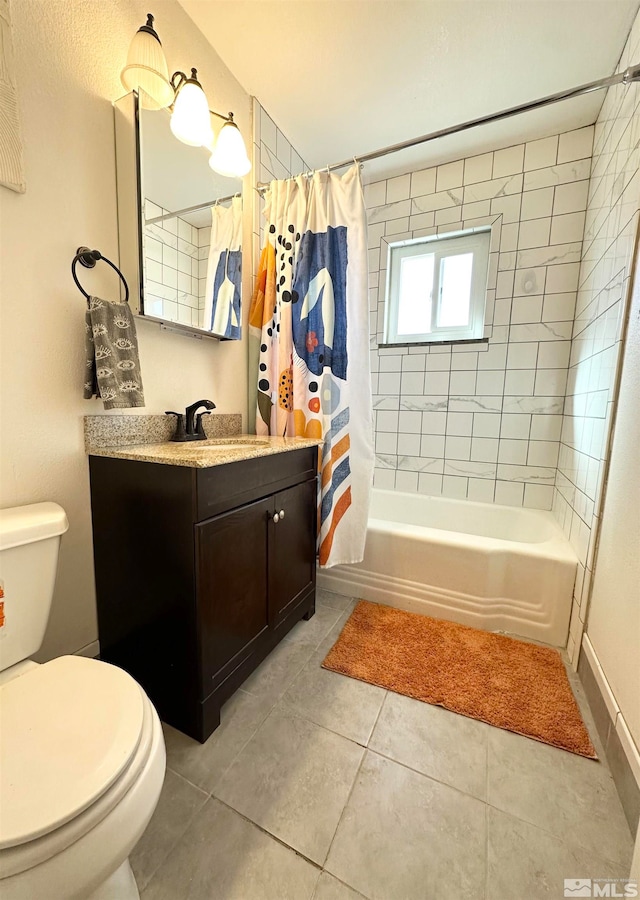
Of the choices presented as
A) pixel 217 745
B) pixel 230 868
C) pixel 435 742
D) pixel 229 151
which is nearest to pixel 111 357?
pixel 229 151

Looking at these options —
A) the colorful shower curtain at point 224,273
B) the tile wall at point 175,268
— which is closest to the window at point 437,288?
the colorful shower curtain at point 224,273

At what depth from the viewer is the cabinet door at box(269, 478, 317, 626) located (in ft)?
4.33

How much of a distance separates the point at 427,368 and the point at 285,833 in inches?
88.3

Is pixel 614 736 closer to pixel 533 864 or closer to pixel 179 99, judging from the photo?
pixel 533 864

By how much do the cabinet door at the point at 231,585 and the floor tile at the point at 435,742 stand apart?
20.4 inches

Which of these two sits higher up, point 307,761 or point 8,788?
point 8,788

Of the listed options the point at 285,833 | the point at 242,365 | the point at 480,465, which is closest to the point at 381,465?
Answer: the point at 480,465

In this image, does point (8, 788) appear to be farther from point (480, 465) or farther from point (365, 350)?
point (480, 465)

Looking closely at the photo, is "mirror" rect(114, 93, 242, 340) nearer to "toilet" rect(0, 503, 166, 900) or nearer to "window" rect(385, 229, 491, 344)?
"toilet" rect(0, 503, 166, 900)

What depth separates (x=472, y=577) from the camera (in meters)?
1.63

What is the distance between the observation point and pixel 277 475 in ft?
4.26

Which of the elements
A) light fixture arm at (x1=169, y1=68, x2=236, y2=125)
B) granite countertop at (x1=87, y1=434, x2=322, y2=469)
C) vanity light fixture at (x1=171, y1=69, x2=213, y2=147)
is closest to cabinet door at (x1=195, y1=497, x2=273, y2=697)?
granite countertop at (x1=87, y1=434, x2=322, y2=469)

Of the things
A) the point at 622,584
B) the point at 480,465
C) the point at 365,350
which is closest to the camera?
the point at 622,584

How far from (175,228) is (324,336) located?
72 cm
